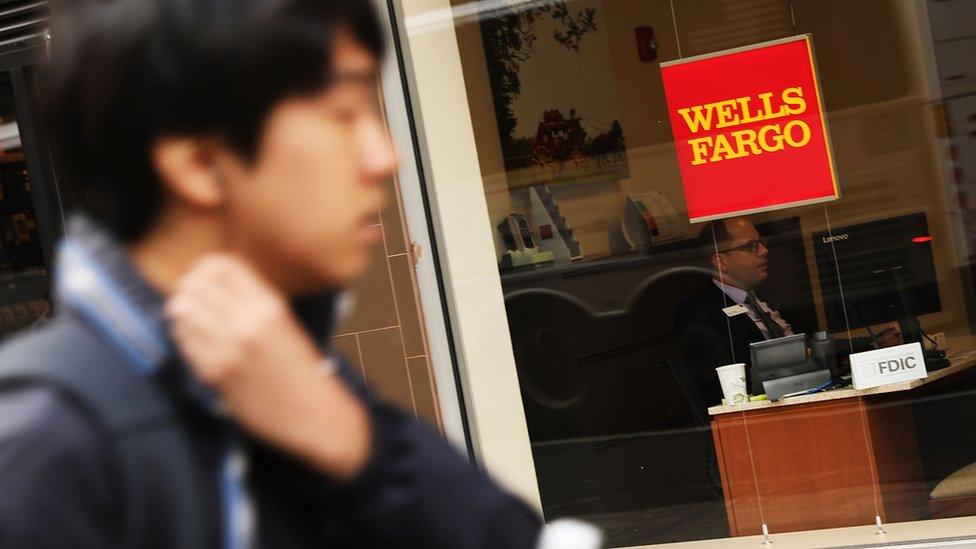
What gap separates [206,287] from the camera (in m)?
0.71

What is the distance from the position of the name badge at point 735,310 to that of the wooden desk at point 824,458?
0.38 m

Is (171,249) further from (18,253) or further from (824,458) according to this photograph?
(18,253)

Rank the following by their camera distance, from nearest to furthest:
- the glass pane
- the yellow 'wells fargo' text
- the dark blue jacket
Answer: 1. the dark blue jacket
2. the yellow 'wells fargo' text
3. the glass pane

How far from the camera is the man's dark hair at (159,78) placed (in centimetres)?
72

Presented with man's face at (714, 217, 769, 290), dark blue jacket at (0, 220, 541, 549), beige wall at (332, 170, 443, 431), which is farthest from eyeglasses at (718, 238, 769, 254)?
dark blue jacket at (0, 220, 541, 549)

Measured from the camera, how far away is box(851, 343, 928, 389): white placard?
15.4 ft

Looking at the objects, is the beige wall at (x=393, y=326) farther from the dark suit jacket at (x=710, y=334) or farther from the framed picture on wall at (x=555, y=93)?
the dark suit jacket at (x=710, y=334)

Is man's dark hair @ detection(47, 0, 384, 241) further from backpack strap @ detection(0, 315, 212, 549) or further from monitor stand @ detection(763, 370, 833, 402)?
monitor stand @ detection(763, 370, 833, 402)

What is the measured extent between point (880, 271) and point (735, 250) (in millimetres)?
567

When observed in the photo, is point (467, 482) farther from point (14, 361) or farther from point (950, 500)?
point (950, 500)

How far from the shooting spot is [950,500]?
4.75 meters

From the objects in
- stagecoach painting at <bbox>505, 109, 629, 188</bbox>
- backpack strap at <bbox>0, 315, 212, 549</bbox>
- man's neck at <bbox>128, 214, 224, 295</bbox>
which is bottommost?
backpack strap at <bbox>0, 315, 212, 549</bbox>

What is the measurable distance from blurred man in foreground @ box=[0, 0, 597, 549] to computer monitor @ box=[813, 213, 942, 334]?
13.7 feet

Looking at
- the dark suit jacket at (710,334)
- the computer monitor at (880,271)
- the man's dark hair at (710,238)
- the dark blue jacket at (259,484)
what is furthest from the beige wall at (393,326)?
the dark blue jacket at (259,484)
